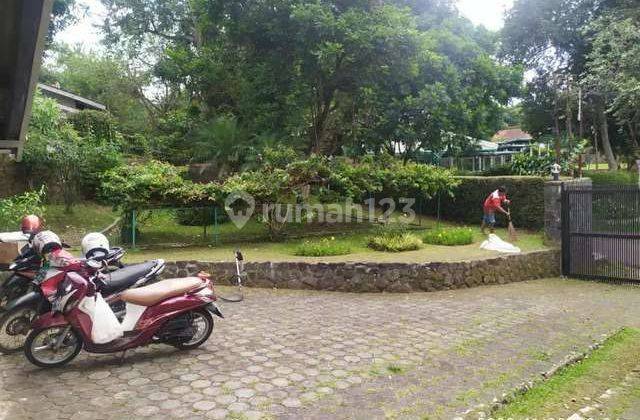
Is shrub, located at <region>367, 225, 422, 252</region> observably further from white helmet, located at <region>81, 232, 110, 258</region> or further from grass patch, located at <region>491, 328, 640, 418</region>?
white helmet, located at <region>81, 232, 110, 258</region>

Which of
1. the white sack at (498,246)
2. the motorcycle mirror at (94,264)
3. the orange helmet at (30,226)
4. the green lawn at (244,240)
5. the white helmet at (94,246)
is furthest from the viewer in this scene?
the white sack at (498,246)

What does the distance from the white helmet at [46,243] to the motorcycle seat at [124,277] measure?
2.13 ft

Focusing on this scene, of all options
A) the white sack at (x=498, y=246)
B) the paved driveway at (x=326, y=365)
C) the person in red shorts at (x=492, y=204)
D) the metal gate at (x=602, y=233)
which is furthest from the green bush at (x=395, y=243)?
the metal gate at (x=602, y=233)

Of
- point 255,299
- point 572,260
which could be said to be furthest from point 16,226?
point 572,260

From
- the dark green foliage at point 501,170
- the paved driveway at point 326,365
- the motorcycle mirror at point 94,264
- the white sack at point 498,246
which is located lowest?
the paved driveway at point 326,365

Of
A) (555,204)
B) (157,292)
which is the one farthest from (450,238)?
(157,292)

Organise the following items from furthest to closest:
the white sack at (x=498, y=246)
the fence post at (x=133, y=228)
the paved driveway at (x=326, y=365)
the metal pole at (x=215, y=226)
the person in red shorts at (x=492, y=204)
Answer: the person in red shorts at (x=492, y=204), the metal pole at (x=215, y=226), the white sack at (x=498, y=246), the fence post at (x=133, y=228), the paved driveway at (x=326, y=365)

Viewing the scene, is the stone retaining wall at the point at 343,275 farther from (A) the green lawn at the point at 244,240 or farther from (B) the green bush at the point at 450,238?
(B) the green bush at the point at 450,238

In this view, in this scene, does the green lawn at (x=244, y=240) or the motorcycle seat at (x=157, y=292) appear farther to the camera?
the green lawn at (x=244, y=240)

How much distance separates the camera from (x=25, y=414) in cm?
434

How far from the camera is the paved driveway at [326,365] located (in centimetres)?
455

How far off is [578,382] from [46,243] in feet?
19.4

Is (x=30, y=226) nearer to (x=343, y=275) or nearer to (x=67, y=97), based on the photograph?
(x=343, y=275)

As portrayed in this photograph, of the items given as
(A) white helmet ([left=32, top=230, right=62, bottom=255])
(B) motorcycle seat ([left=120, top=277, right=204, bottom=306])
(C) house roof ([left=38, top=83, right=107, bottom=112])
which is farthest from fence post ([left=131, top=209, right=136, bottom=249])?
(C) house roof ([left=38, top=83, right=107, bottom=112])
